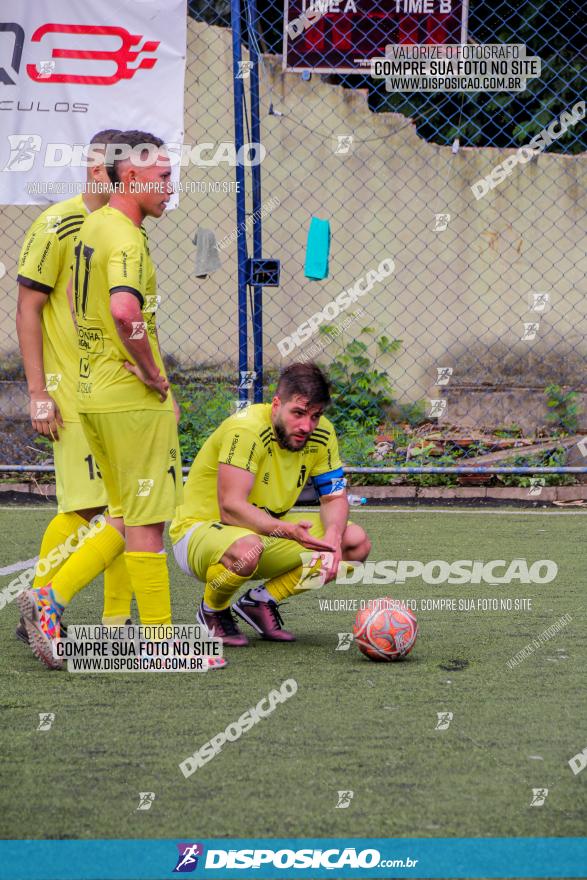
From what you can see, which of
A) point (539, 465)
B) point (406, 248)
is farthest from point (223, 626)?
point (406, 248)

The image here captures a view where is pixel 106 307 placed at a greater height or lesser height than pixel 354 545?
greater

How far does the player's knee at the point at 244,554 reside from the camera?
4.62 metres

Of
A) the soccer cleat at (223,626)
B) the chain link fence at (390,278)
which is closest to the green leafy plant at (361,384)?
the chain link fence at (390,278)

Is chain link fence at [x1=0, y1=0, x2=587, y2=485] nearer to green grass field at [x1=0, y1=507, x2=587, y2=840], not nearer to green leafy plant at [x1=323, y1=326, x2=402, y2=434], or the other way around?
green leafy plant at [x1=323, y1=326, x2=402, y2=434]

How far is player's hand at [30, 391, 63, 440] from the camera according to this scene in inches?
190

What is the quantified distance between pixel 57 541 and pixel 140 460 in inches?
27.1

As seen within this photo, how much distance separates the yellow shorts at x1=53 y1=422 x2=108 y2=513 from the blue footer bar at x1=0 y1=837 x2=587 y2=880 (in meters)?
2.23

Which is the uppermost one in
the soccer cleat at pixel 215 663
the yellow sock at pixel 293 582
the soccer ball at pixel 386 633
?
the yellow sock at pixel 293 582

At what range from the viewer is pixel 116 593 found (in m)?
4.91

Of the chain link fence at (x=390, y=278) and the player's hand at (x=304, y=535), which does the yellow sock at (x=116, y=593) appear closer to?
the player's hand at (x=304, y=535)

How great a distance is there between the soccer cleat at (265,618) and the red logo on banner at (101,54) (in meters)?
4.98

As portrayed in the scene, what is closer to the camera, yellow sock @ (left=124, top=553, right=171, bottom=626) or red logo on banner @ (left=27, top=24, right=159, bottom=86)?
yellow sock @ (left=124, top=553, right=171, bottom=626)

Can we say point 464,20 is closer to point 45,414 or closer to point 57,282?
point 57,282

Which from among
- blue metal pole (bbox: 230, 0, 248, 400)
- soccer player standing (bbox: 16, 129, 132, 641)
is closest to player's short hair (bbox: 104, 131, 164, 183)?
soccer player standing (bbox: 16, 129, 132, 641)
